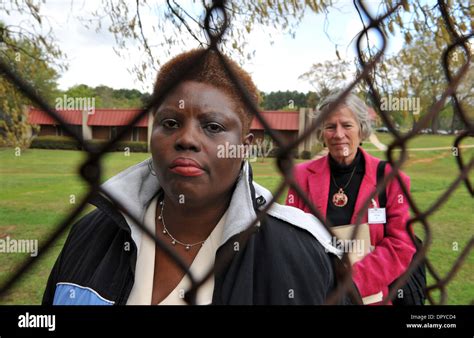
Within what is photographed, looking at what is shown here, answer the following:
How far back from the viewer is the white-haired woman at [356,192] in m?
1.24

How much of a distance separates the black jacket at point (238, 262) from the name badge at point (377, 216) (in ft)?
1.53

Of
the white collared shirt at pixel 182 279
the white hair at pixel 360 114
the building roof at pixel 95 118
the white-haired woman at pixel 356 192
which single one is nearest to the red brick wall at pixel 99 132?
the building roof at pixel 95 118

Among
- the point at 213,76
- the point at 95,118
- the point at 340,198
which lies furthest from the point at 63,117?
the point at 340,198

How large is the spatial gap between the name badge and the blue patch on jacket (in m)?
0.77

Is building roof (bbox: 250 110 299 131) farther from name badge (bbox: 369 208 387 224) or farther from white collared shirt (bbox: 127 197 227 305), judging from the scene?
name badge (bbox: 369 208 387 224)

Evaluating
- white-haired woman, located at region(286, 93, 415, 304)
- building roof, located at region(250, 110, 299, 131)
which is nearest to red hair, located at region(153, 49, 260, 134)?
building roof, located at region(250, 110, 299, 131)

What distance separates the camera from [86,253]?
0.81 metres

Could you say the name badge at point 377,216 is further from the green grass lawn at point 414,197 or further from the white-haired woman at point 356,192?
the green grass lawn at point 414,197

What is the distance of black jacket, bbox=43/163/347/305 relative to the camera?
0.72 meters

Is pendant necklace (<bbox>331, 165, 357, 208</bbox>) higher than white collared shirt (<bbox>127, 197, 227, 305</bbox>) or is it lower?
higher

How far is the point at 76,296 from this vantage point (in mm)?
731

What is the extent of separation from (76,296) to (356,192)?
780mm

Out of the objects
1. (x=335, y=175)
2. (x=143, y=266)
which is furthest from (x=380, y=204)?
(x=143, y=266)
